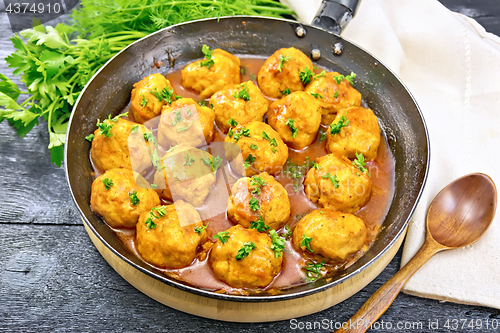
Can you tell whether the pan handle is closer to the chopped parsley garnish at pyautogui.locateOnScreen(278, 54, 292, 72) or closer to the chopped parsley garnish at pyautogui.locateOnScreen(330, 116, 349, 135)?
the chopped parsley garnish at pyautogui.locateOnScreen(278, 54, 292, 72)

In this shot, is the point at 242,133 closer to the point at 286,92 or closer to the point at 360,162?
the point at 286,92

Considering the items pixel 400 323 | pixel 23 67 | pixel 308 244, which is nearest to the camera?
pixel 308 244

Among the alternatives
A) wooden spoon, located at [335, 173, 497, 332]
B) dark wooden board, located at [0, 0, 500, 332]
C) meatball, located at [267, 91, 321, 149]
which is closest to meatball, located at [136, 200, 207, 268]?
dark wooden board, located at [0, 0, 500, 332]

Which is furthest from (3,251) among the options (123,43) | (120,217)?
(123,43)

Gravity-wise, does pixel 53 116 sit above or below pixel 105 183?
below

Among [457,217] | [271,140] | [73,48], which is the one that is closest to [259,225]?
[271,140]

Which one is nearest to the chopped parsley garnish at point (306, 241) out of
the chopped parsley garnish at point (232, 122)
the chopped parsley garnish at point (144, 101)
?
the chopped parsley garnish at point (232, 122)

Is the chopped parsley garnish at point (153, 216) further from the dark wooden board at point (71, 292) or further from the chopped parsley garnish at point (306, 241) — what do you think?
the chopped parsley garnish at point (306, 241)

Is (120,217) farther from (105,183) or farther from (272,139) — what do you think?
(272,139)
